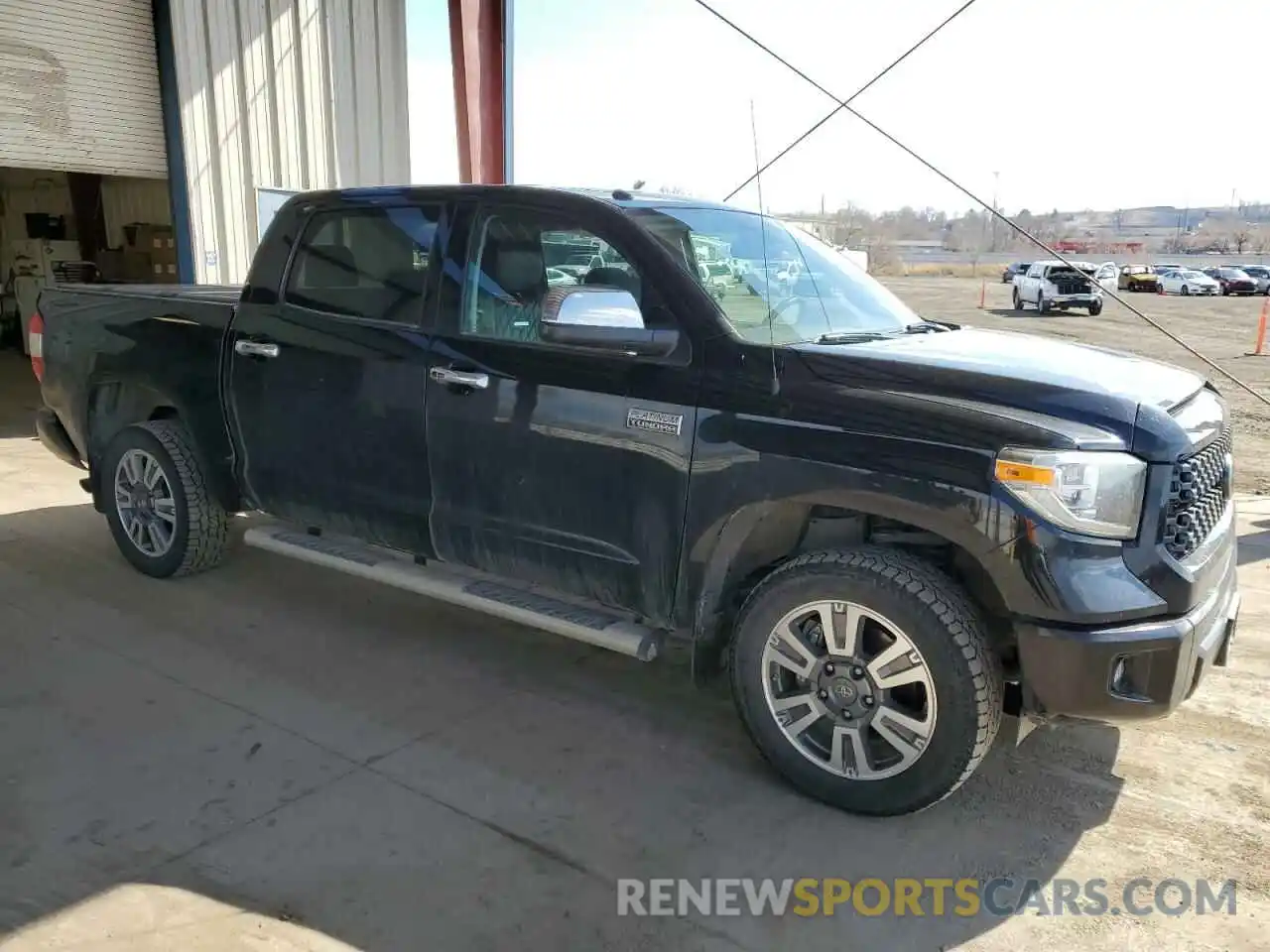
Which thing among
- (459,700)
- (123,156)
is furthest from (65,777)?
(123,156)

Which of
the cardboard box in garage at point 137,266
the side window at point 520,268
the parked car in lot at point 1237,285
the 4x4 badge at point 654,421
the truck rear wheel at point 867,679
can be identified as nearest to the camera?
the truck rear wheel at point 867,679

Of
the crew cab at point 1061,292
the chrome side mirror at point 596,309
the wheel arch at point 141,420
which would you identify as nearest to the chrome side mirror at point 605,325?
the chrome side mirror at point 596,309

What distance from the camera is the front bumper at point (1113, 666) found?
108 inches

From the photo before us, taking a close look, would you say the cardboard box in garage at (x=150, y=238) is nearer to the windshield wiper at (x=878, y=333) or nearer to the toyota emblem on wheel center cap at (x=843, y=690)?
the windshield wiper at (x=878, y=333)

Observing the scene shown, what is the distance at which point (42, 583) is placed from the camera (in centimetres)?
515

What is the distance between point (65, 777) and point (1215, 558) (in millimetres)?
3752

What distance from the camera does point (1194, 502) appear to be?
291 cm

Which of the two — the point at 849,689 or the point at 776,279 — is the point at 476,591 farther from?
the point at 776,279

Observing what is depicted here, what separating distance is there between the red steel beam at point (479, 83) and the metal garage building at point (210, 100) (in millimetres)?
678

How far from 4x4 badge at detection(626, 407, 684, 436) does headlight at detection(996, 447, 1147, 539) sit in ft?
3.37

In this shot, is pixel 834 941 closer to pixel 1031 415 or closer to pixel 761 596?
pixel 761 596

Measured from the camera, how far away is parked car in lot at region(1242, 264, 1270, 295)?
4597 cm

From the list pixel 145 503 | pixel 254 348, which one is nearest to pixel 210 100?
pixel 145 503

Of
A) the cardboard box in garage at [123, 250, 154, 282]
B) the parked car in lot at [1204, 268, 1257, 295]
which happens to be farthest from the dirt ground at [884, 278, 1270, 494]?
the cardboard box in garage at [123, 250, 154, 282]
